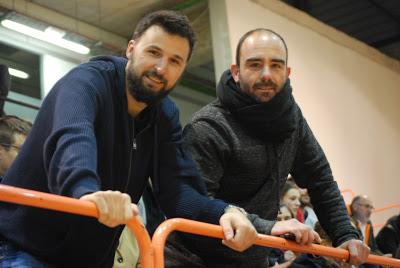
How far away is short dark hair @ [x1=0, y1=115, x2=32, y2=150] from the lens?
280 cm

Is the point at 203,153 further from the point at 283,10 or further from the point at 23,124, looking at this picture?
the point at 283,10

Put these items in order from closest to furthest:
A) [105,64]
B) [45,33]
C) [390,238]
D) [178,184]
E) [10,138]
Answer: [105,64] < [178,184] < [10,138] < [390,238] < [45,33]

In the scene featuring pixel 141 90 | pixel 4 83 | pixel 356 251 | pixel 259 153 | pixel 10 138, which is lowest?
pixel 356 251

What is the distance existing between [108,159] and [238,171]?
2.15ft

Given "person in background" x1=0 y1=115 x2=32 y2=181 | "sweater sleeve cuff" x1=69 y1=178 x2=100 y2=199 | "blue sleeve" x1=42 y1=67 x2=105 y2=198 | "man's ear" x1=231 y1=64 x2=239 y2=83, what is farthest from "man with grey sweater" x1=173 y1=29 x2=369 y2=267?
"person in background" x1=0 y1=115 x2=32 y2=181

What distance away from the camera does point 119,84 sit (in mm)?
1777

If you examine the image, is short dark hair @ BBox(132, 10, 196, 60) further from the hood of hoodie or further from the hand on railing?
the hand on railing

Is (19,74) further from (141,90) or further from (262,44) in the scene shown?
(141,90)

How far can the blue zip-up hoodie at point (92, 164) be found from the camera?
4.59 feet

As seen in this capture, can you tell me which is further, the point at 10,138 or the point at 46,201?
the point at 10,138

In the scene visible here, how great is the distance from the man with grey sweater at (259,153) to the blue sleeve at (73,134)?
62 cm

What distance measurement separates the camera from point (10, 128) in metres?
2.92

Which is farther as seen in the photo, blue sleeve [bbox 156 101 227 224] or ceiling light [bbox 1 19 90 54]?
ceiling light [bbox 1 19 90 54]

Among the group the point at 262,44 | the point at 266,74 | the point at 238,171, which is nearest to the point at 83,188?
the point at 238,171
